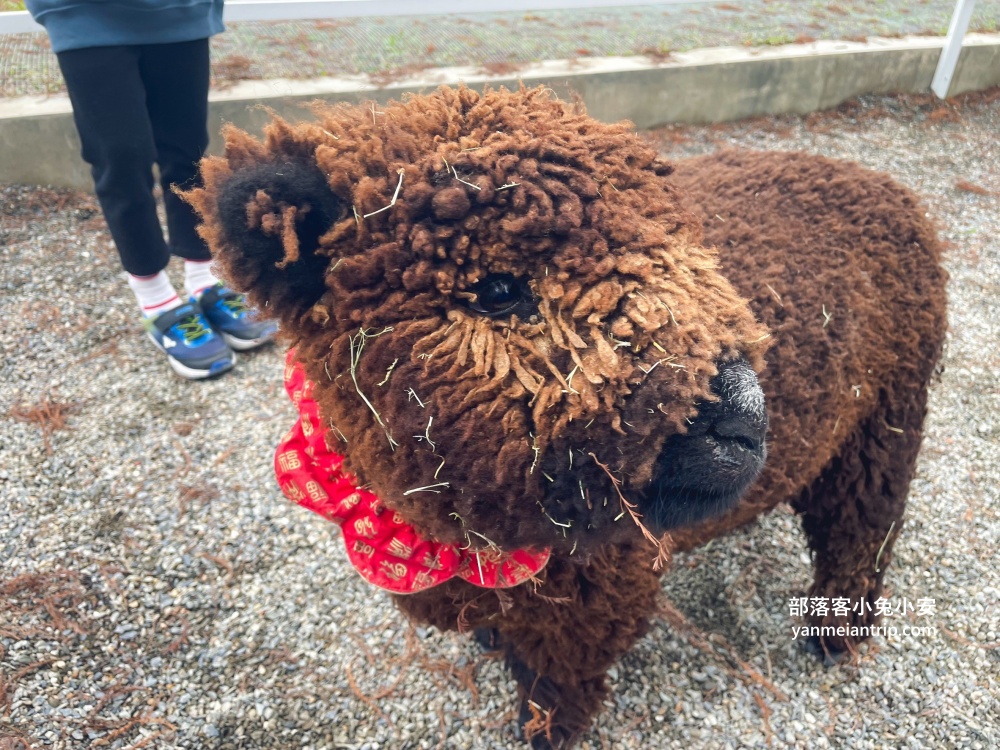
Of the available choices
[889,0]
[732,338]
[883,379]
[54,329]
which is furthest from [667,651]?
[889,0]

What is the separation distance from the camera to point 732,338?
135 cm

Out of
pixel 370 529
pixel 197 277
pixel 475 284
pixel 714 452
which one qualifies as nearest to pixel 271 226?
pixel 475 284

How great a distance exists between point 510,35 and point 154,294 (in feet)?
15.1

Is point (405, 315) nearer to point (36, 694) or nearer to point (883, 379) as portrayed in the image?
point (883, 379)

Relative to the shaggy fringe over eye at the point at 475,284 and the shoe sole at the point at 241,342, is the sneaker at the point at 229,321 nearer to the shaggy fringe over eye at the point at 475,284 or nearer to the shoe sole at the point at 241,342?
the shoe sole at the point at 241,342

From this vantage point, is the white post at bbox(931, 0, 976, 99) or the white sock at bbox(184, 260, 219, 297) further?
the white post at bbox(931, 0, 976, 99)

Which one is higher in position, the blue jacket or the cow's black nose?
the blue jacket

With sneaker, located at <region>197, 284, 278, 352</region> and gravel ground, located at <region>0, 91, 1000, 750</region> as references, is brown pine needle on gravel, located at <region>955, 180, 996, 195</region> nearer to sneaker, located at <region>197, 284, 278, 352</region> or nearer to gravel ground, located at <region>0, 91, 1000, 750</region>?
gravel ground, located at <region>0, 91, 1000, 750</region>

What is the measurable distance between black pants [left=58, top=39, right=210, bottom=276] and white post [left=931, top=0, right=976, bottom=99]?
741 cm

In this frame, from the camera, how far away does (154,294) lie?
12.7 feet

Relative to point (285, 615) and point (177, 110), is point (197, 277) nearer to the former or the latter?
point (177, 110)

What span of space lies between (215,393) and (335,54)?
374 centimetres

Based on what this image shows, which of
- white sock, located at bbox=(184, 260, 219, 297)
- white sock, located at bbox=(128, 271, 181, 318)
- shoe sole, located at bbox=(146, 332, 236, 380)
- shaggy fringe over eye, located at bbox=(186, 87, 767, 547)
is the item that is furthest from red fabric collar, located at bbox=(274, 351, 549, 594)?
white sock, located at bbox=(184, 260, 219, 297)

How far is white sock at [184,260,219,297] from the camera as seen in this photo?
4.09 metres
